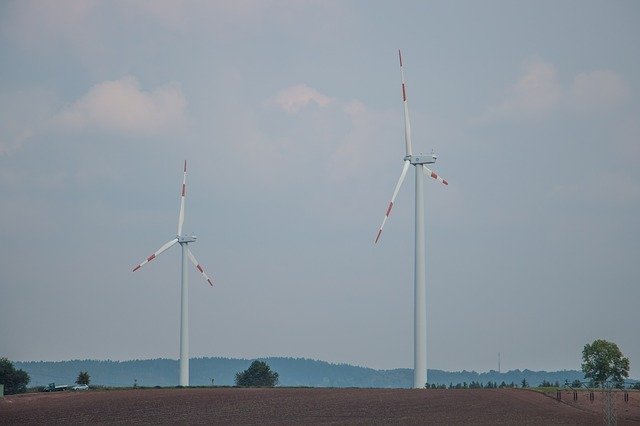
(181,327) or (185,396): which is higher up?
(181,327)

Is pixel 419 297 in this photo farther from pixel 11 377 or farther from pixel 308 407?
pixel 11 377

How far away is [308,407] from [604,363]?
69821mm

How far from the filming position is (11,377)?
535ft

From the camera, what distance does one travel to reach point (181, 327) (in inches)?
6378

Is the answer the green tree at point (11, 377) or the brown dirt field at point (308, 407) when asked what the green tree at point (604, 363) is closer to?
the brown dirt field at point (308, 407)

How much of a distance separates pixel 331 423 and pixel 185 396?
96.1 ft

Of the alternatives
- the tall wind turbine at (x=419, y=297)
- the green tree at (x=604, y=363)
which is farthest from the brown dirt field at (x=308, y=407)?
the green tree at (x=604, y=363)

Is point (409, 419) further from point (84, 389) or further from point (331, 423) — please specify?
point (84, 389)

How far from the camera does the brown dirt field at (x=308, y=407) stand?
9950 centimetres

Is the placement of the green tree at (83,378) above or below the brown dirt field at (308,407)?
above

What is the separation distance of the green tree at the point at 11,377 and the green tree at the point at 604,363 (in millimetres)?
87369

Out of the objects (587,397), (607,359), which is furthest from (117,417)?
(607,359)

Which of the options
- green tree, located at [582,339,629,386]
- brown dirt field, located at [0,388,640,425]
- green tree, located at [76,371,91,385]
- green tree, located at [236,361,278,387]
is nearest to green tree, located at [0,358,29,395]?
green tree, located at [76,371,91,385]

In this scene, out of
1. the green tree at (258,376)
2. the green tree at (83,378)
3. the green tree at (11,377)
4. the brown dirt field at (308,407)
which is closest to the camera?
the brown dirt field at (308,407)
